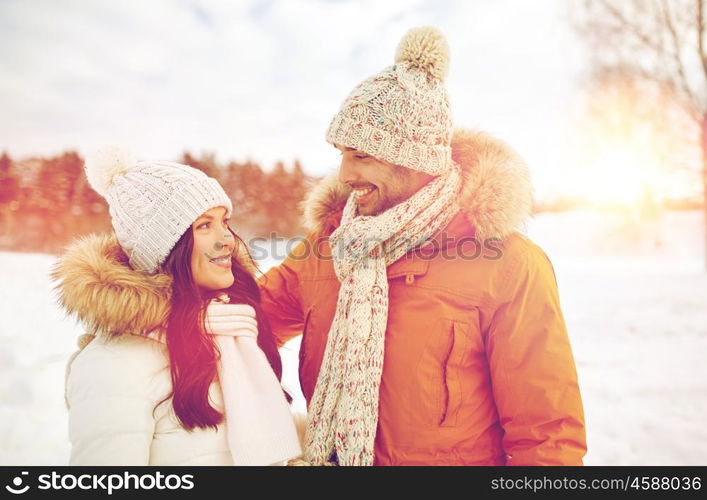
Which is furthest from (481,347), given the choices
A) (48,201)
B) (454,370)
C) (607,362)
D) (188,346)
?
(48,201)

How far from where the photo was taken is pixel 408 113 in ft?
6.08

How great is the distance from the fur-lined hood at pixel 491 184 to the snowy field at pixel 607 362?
5.52 ft

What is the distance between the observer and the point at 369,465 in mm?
1733

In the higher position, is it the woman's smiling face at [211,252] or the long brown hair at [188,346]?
the woman's smiling face at [211,252]

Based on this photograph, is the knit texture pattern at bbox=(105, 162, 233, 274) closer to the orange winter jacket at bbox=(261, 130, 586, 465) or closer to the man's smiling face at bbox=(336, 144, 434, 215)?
the man's smiling face at bbox=(336, 144, 434, 215)

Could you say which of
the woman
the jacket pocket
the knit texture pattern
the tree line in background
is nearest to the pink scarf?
the woman

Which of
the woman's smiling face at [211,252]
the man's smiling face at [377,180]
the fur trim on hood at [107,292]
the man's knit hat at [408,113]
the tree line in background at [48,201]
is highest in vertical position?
the tree line in background at [48,201]

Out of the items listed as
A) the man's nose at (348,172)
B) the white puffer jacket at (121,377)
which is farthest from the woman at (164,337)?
the man's nose at (348,172)

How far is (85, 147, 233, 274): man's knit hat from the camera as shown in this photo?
166 cm

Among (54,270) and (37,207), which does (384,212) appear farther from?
(37,207)

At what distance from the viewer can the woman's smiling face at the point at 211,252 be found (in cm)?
174

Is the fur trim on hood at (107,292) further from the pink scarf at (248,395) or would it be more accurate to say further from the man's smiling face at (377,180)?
the man's smiling face at (377,180)

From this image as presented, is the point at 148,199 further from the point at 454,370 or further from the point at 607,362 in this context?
the point at 607,362

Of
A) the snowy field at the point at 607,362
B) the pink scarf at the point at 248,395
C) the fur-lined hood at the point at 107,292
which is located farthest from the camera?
the snowy field at the point at 607,362
